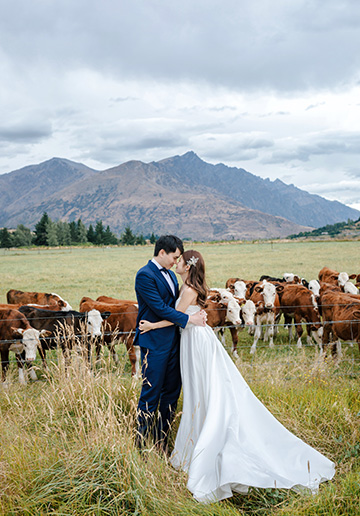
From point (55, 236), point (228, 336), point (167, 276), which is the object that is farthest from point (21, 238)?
point (167, 276)

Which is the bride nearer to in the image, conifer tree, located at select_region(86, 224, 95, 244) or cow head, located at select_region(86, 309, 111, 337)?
cow head, located at select_region(86, 309, 111, 337)

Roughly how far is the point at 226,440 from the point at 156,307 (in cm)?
141

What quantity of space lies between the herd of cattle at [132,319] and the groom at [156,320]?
5.44 ft

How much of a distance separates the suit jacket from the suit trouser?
3.8 inches

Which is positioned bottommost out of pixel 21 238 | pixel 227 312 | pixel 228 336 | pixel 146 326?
pixel 228 336

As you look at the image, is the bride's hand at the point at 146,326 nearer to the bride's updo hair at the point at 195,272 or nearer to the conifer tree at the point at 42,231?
the bride's updo hair at the point at 195,272

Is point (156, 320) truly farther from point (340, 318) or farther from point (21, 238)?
point (21, 238)

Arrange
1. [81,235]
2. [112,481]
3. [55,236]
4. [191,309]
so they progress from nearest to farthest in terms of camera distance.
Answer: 1. [112,481]
2. [191,309]
3. [55,236]
4. [81,235]

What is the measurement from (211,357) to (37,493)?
76.5 inches

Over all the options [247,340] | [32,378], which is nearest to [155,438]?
[32,378]

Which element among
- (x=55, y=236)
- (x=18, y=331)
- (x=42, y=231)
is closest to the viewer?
(x=18, y=331)

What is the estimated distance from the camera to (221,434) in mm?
4070

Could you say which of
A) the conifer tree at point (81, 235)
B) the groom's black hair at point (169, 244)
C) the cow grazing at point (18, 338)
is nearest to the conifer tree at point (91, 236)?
the conifer tree at point (81, 235)

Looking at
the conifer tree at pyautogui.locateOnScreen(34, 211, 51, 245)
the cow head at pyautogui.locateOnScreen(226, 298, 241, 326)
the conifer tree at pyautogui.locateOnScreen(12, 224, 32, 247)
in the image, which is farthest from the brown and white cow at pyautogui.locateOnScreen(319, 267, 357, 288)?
the conifer tree at pyautogui.locateOnScreen(12, 224, 32, 247)
